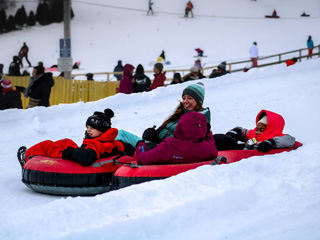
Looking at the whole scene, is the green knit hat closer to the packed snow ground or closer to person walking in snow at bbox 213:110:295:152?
person walking in snow at bbox 213:110:295:152

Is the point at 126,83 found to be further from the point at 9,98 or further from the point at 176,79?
the point at 9,98

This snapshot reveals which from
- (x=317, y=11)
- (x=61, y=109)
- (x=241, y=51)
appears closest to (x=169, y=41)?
(x=241, y=51)

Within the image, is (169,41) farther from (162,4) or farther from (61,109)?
(61,109)

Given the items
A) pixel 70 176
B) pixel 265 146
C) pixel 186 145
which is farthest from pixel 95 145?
pixel 265 146

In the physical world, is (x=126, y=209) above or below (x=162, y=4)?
below

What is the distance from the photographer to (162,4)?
159 ft

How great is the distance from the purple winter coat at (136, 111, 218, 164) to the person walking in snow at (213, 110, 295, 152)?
704mm

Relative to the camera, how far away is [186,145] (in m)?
5.75

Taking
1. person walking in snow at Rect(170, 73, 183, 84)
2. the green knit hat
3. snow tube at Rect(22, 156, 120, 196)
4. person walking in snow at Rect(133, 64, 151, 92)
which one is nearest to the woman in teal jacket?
the green knit hat

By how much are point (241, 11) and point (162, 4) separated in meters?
6.12

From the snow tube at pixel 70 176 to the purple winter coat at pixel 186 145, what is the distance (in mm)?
570

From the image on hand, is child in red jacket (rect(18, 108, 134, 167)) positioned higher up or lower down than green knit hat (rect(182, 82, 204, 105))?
lower down

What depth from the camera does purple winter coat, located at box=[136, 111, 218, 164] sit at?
571 cm

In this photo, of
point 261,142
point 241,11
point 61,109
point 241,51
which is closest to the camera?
point 261,142
